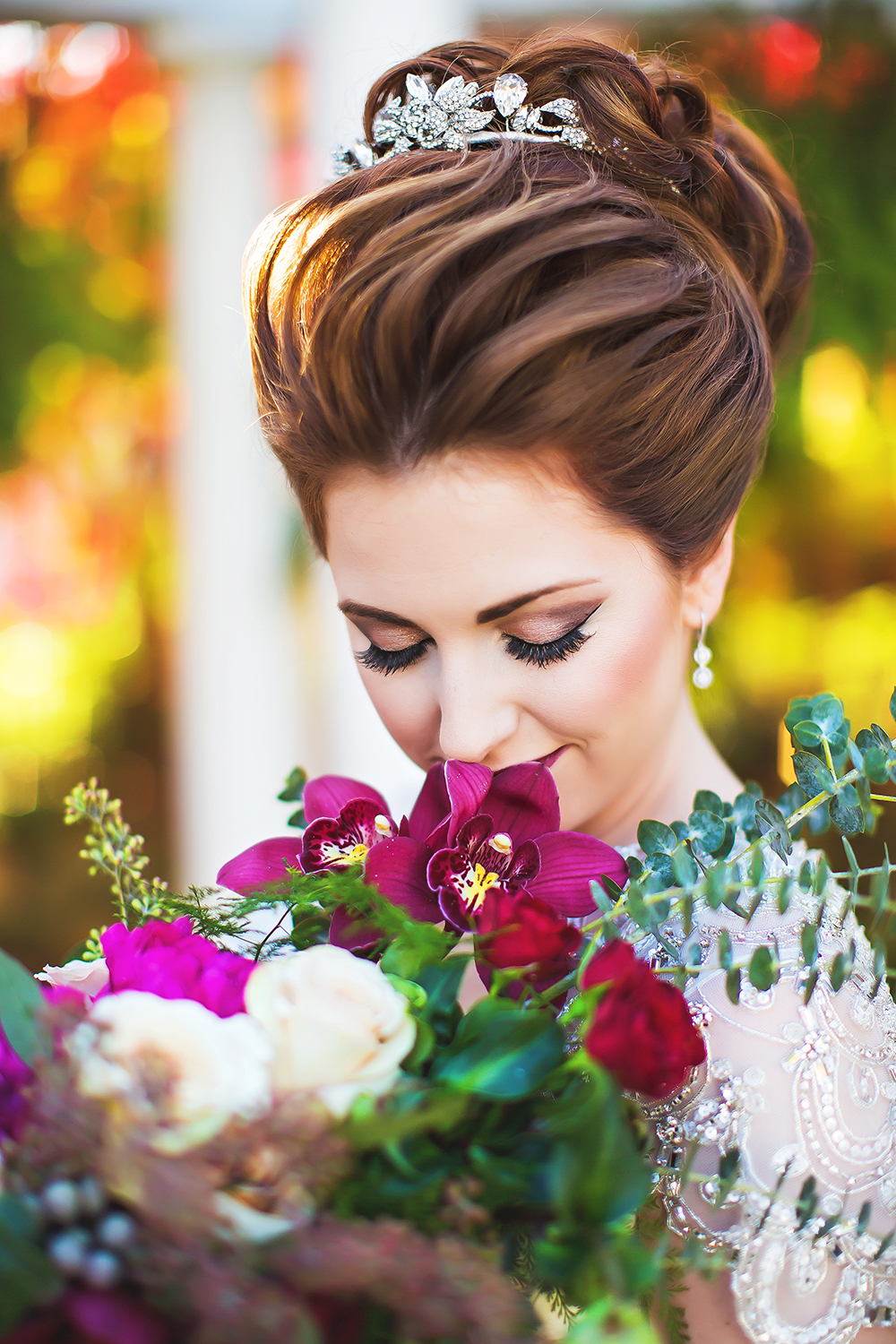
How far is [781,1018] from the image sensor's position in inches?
33.9

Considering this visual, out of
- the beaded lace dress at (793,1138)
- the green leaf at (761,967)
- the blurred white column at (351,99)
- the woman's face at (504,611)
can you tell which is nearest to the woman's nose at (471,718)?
the woman's face at (504,611)

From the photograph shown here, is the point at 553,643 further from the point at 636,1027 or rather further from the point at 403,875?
the point at 636,1027

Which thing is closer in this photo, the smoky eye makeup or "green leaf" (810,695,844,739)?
"green leaf" (810,695,844,739)

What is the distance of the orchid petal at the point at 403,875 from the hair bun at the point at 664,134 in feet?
2.18

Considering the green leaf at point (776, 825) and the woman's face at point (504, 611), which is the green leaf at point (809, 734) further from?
the woman's face at point (504, 611)

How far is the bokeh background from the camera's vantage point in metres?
2.21

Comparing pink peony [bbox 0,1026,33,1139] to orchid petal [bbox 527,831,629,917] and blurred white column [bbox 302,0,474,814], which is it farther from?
blurred white column [bbox 302,0,474,814]

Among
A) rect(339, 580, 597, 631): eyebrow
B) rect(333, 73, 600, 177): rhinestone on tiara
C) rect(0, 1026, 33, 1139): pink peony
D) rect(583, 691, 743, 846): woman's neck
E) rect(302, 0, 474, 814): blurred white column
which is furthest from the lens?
rect(302, 0, 474, 814): blurred white column

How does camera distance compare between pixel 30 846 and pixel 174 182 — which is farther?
pixel 30 846

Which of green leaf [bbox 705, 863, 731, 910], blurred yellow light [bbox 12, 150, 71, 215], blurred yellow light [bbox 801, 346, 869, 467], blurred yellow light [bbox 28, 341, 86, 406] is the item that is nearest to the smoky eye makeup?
green leaf [bbox 705, 863, 731, 910]

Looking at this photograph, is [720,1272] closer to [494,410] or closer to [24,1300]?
[24,1300]

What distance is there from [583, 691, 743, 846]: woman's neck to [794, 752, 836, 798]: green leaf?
308 mm

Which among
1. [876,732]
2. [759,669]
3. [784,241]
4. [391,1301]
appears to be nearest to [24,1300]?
[391,1301]

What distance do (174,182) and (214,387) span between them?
533 mm
